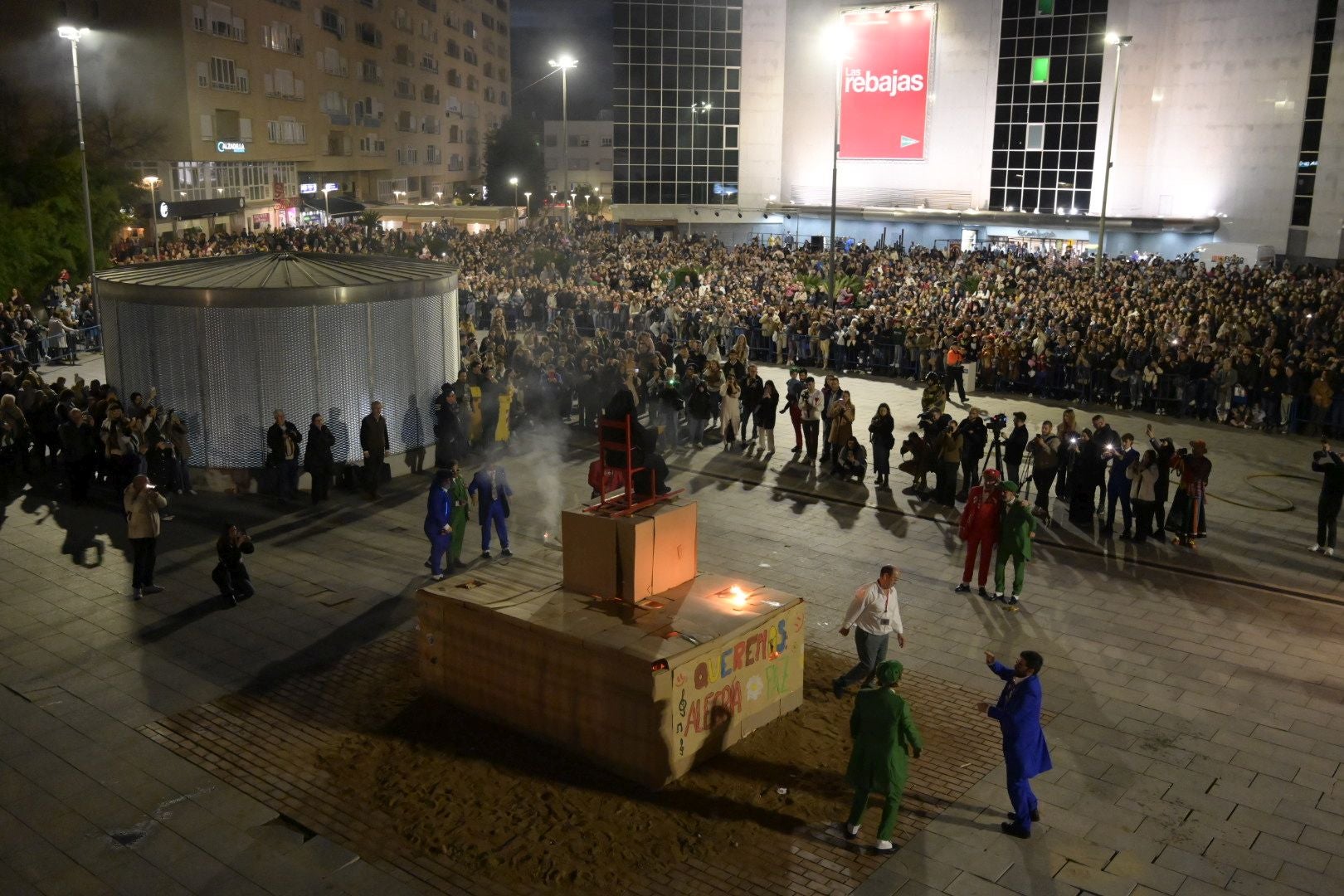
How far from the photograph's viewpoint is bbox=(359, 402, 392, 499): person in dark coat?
16.3m

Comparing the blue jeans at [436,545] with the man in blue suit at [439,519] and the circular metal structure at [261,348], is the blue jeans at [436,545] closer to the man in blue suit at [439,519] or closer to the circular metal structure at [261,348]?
the man in blue suit at [439,519]

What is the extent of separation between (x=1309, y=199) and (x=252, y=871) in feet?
163

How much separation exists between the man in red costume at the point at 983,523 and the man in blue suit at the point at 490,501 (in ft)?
17.8

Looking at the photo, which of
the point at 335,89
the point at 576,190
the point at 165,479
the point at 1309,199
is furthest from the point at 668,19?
the point at 165,479

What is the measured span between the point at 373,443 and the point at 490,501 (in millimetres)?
3706

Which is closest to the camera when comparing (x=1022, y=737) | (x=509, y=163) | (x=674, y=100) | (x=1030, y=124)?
(x=1022, y=737)

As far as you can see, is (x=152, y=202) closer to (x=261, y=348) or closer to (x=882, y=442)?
(x=261, y=348)

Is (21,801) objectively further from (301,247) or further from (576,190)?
(576,190)

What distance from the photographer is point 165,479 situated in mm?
15875

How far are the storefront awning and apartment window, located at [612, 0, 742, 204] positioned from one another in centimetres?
1445

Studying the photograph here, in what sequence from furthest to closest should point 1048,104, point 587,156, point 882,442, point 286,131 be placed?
point 587,156 < point 286,131 < point 1048,104 < point 882,442

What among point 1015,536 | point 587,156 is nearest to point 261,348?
point 1015,536

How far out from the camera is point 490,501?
13.5m

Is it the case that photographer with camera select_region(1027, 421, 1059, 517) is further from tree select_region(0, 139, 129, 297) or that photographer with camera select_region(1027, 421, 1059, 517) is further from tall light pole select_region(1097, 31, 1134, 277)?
tree select_region(0, 139, 129, 297)
